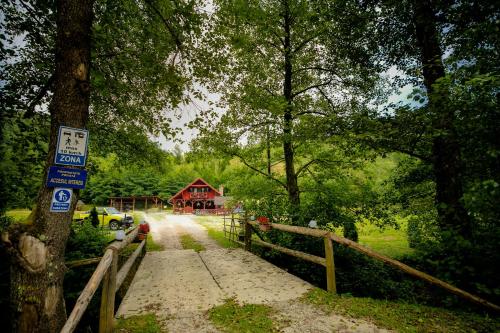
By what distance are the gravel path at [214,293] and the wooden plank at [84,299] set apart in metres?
1.07

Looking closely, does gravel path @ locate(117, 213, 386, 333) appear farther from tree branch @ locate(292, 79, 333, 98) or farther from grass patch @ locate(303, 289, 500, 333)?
tree branch @ locate(292, 79, 333, 98)

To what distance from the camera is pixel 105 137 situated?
26.3 feet

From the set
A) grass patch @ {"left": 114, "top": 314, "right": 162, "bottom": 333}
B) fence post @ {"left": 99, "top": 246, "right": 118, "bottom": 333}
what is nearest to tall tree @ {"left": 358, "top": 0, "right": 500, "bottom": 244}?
grass patch @ {"left": 114, "top": 314, "right": 162, "bottom": 333}

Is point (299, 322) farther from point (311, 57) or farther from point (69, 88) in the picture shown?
point (311, 57)

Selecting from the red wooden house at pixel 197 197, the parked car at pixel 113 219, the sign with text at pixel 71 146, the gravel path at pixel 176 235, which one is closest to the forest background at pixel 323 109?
the sign with text at pixel 71 146

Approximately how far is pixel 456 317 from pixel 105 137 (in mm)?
9337

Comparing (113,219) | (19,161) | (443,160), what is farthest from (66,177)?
(113,219)

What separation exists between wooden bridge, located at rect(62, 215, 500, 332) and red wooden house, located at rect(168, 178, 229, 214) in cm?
4303

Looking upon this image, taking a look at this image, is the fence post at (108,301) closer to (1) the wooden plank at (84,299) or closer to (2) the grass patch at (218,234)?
(1) the wooden plank at (84,299)

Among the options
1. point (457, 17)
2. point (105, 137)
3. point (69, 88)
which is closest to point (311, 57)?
point (457, 17)

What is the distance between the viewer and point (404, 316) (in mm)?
3738

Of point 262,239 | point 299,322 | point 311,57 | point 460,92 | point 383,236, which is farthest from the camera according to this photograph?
point 383,236

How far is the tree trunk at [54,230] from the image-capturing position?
2842mm

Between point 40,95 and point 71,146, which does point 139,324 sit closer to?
point 71,146
